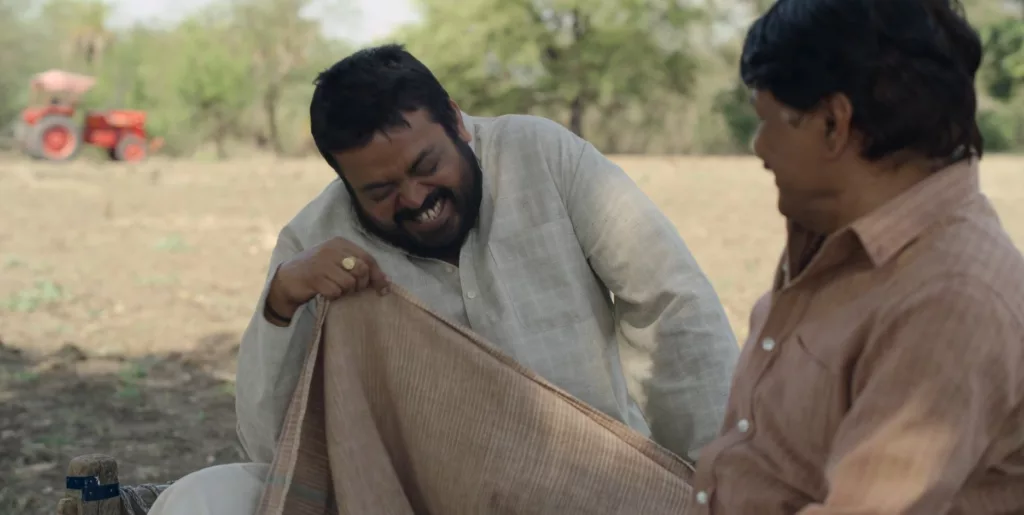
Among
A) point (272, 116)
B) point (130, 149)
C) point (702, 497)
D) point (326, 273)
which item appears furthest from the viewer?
point (272, 116)

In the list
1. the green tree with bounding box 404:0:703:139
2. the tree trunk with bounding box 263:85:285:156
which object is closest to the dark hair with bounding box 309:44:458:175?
the green tree with bounding box 404:0:703:139

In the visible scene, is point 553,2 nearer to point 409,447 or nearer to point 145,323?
point 145,323

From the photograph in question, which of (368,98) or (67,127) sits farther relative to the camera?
(67,127)

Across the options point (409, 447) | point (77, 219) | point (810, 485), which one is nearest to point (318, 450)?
point (409, 447)

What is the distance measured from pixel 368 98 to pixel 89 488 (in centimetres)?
102

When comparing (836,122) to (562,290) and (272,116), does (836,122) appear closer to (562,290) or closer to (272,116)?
(562,290)

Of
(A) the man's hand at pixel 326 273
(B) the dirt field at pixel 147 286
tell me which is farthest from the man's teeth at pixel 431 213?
(B) the dirt field at pixel 147 286

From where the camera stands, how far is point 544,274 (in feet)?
8.61

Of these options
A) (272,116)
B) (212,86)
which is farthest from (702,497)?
(272,116)

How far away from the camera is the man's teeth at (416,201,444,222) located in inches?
99.0

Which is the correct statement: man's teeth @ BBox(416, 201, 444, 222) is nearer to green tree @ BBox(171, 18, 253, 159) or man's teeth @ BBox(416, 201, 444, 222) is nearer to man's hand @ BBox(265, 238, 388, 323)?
man's hand @ BBox(265, 238, 388, 323)

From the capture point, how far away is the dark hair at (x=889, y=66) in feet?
4.78

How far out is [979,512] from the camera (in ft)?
4.95

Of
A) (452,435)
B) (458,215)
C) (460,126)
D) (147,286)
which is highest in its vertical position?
(460,126)
